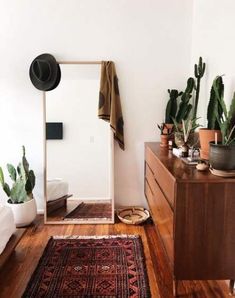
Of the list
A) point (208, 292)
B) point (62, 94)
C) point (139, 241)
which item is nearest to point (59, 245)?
point (139, 241)

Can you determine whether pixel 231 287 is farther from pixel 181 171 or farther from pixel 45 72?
pixel 45 72

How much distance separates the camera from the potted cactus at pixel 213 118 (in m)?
1.77

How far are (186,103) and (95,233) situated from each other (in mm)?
1639

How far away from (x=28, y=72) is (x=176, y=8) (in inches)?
70.5

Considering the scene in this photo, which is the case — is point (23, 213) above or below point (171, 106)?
below

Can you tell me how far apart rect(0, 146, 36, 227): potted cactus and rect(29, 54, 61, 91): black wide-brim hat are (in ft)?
2.67

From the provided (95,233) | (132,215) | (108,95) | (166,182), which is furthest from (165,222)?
(108,95)

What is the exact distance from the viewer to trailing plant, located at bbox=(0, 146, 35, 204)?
2773mm

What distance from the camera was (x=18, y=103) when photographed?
300 cm

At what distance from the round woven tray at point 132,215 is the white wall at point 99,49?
84 centimetres

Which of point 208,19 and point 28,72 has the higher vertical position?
point 208,19

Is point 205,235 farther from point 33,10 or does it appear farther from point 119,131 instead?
point 33,10

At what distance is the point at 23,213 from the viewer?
2766 millimetres

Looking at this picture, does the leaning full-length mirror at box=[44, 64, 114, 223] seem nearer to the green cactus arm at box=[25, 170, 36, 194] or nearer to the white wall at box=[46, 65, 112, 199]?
the white wall at box=[46, 65, 112, 199]
